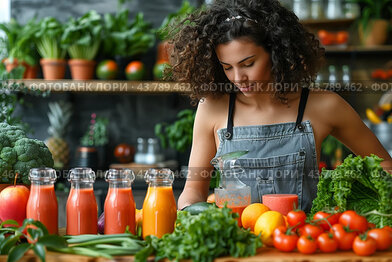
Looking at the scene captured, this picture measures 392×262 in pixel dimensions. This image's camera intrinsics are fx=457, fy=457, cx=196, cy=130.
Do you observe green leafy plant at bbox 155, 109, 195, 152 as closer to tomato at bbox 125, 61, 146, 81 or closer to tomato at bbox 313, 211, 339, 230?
tomato at bbox 125, 61, 146, 81

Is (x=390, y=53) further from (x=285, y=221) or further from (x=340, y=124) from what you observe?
(x=285, y=221)

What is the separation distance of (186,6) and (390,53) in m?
1.94

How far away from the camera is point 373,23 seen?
394cm

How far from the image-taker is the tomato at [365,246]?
1144 millimetres

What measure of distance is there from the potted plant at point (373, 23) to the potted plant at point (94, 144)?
2384 millimetres

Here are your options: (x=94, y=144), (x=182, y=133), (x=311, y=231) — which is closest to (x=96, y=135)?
(x=94, y=144)

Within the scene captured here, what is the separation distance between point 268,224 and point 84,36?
281cm

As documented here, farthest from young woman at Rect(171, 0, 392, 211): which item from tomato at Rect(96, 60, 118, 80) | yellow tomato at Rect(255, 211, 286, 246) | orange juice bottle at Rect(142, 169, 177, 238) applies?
tomato at Rect(96, 60, 118, 80)

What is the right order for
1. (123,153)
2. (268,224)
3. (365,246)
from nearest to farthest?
(365,246) → (268,224) → (123,153)

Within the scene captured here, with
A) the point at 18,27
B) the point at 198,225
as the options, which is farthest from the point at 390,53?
the point at 198,225

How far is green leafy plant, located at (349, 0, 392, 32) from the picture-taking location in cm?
393

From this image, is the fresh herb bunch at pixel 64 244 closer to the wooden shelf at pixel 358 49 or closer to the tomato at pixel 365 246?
the tomato at pixel 365 246

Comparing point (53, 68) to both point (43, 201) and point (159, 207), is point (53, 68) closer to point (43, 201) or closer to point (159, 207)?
point (43, 201)

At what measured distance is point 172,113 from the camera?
13.5ft
